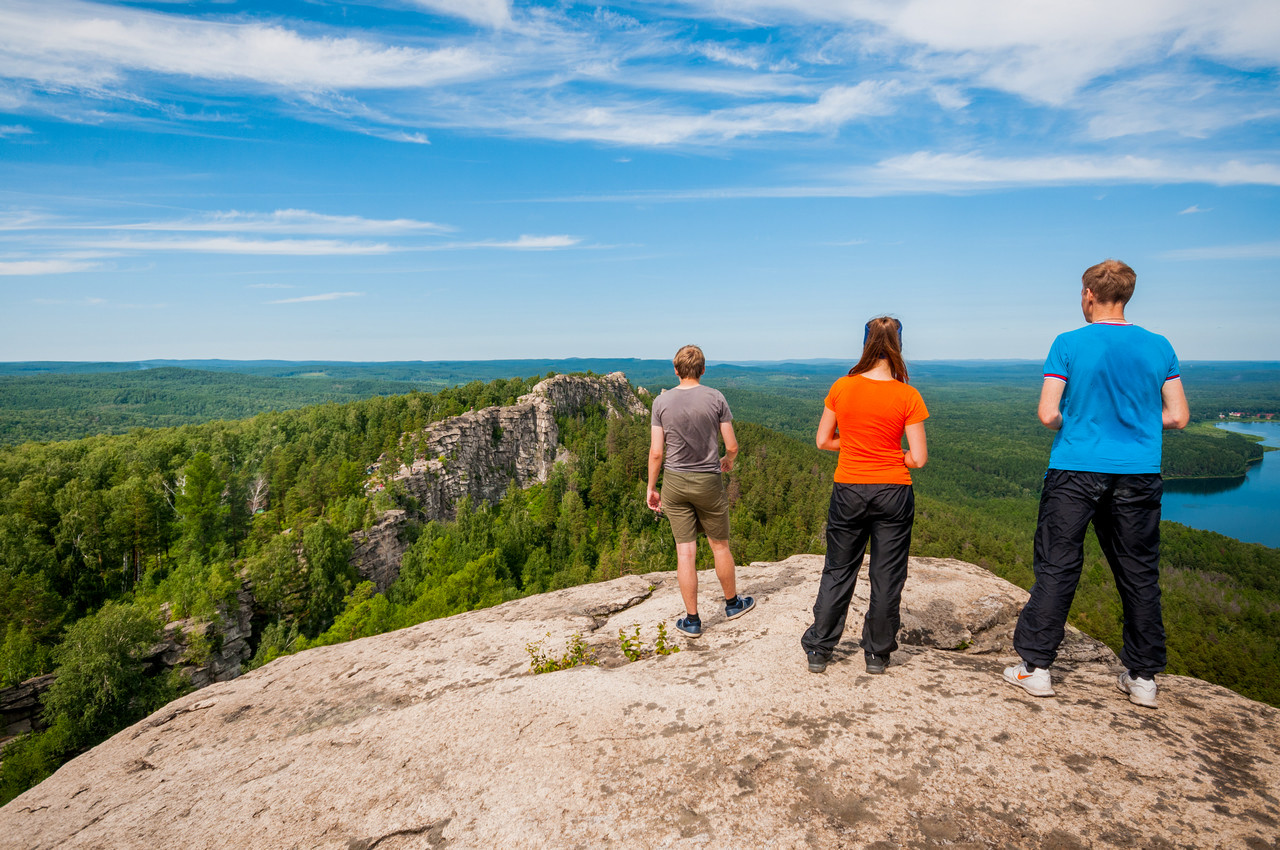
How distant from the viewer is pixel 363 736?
17.7ft

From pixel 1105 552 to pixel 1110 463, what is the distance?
801 millimetres

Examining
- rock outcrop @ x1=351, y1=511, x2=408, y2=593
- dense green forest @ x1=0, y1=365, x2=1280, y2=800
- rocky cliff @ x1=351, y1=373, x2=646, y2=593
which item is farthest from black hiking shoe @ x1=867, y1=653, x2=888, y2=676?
rocky cliff @ x1=351, y1=373, x2=646, y2=593

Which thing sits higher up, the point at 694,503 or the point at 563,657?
the point at 694,503

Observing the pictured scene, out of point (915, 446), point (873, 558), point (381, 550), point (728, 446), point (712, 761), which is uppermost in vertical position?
point (915, 446)

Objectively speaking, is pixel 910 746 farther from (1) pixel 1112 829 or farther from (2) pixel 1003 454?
(2) pixel 1003 454

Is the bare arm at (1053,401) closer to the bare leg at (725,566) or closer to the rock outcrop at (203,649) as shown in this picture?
the bare leg at (725,566)

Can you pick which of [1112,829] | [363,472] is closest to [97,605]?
[363,472]

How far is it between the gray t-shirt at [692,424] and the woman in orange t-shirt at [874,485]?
4.04 feet

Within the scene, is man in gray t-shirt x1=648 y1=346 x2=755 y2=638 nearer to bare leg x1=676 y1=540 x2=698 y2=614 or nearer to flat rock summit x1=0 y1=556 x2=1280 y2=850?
bare leg x1=676 y1=540 x2=698 y2=614

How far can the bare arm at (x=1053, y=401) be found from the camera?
456 centimetres

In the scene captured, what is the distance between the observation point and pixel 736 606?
715 centimetres

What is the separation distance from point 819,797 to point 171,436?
299ft

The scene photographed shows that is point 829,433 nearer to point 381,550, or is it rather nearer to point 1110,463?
point 1110,463

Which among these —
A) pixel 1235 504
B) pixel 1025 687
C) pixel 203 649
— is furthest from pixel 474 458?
pixel 1235 504
